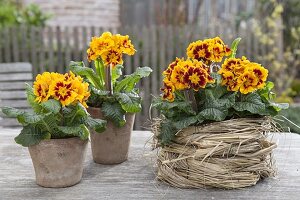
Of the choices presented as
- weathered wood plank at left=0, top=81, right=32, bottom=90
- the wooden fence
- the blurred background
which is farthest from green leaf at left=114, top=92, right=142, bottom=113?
the wooden fence

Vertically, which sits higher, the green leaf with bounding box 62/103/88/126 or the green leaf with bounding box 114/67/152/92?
the green leaf with bounding box 114/67/152/92

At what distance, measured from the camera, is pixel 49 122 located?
124 cm

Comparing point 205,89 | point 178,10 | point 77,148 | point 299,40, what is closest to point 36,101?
point 77,148

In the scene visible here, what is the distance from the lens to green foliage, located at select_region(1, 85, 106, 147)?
123cm

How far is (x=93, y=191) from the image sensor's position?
1287 millimetres

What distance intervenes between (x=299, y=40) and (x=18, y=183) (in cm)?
607

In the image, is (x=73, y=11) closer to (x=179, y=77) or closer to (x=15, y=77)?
(x=15, y=77)

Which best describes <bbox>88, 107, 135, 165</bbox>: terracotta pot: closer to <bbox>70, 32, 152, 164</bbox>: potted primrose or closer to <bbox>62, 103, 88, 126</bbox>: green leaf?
<bbox>70, 32, 152, 164</bbox>: potted primrose

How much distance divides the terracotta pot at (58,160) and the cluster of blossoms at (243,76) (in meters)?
0.45

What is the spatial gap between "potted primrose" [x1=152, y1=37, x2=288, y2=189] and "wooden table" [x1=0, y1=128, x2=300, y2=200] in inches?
1.7

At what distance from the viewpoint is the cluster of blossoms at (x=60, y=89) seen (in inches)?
47.7

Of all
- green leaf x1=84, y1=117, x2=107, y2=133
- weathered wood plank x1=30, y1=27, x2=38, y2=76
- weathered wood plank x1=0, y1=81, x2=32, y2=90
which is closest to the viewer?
green leaf x1=84, y1=117, x2=107, y2=133

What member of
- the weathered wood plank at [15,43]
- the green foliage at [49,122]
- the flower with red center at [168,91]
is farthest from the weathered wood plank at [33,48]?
the flower with red center at [168,91]

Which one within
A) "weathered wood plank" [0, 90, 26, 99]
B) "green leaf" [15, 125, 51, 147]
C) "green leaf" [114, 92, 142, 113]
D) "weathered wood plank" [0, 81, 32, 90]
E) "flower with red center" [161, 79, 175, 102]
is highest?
"flower with red center" [161, 79, 175, 102]
